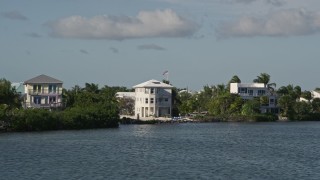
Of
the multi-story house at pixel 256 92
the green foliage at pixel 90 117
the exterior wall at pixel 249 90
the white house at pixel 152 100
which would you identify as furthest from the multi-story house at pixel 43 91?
the multi-story house at pixel 256 92

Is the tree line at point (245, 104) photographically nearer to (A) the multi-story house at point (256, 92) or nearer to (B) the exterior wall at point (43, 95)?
(A) the multi-story house at point (256, 92)

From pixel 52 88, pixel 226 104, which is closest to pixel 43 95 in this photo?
pixel 52 88

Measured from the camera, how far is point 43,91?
10731cm

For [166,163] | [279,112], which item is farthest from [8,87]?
[279,112]

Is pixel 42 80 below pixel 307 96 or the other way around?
the other way around

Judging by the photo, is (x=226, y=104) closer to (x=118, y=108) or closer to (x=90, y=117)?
(x=118, y=108)

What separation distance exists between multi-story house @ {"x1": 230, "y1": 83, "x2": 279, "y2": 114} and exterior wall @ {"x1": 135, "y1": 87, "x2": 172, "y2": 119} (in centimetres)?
1692

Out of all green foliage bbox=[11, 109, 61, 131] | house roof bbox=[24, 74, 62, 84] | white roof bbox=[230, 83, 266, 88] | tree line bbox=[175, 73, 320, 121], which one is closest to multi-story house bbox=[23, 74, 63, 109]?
house roof bbox=[24, 74, 62, 84]

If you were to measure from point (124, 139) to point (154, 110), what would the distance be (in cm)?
5236

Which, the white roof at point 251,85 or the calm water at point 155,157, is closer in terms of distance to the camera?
the calm water at point 155,157

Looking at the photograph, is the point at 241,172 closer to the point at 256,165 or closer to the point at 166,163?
the point at 256,165

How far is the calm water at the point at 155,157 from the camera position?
40625mm

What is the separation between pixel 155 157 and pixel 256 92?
280ft

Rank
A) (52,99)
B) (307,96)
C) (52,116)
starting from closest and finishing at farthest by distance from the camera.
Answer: (52,116), (52,99), (307,96)
